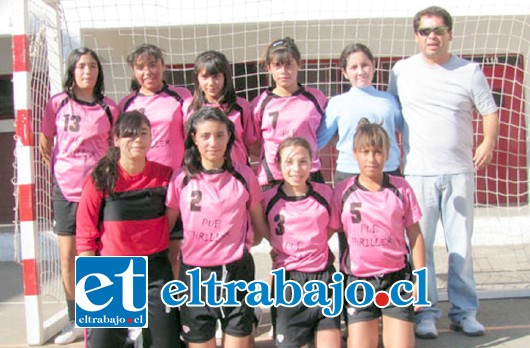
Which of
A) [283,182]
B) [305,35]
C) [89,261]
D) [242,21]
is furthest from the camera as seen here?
[305,35]

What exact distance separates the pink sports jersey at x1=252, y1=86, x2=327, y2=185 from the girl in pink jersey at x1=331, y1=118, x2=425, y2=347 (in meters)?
0.40

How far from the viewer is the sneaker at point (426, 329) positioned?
12.4 ft

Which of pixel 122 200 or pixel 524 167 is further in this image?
pixel 524 167

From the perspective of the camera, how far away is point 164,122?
3717 millimetres

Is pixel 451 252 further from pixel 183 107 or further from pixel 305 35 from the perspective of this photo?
pixel 305 35

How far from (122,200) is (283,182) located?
0.90m

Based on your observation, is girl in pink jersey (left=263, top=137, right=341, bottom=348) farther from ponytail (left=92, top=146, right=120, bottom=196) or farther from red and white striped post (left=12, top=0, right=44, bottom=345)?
red and white striped post (left=12, top=0, right=44, bottom=345)

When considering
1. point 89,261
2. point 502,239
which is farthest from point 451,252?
point 502,239

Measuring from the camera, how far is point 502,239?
6.77 meters

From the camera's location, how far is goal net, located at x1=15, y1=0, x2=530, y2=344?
599cm

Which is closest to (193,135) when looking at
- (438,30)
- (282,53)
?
(282,53)

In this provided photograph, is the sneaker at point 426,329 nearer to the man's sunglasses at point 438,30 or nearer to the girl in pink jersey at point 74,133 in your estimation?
the man's sunglasses at point 438,30

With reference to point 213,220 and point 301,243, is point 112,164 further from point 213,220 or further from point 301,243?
point 301,243

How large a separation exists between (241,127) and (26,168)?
143 cm
